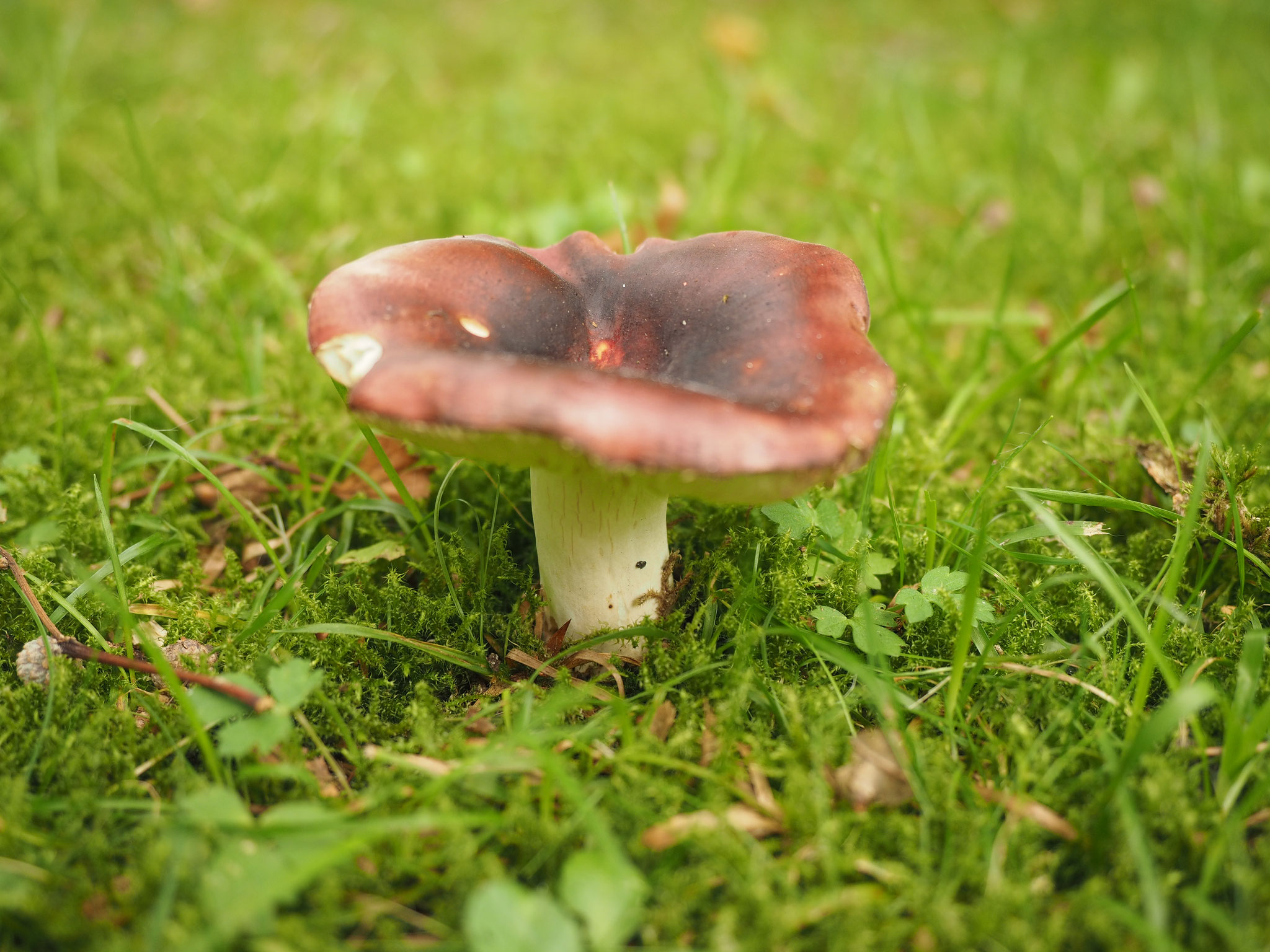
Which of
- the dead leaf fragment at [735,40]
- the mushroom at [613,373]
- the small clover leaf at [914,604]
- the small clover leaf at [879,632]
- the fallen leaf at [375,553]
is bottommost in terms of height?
the small clover leaf at [879,632]

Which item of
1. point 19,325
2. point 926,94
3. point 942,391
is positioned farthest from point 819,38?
point 19,325

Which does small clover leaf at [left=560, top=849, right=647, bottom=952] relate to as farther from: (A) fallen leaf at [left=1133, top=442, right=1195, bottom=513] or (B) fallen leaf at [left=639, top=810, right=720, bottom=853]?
(A) fallen leaf at [left=1133, top=442, right=1195, bottom=513]

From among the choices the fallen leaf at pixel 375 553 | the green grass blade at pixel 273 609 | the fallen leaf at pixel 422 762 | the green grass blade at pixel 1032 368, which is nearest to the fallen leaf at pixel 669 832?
the fallen leaf at pixel 422 762

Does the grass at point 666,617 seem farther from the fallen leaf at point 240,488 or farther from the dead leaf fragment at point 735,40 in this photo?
the dead leaf fragment at point 735,40

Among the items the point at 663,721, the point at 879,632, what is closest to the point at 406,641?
the point at 663,721

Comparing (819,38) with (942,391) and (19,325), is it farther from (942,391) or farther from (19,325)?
(19,325)

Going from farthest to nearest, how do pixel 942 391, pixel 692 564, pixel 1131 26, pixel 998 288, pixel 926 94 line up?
pixel 1131 26, pixel 926 94, pixel 998 288, pixel 942 391, pixel 692 564
